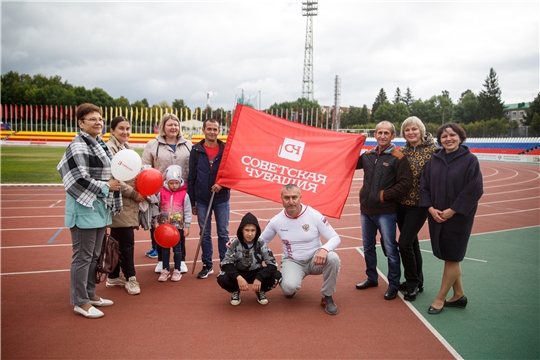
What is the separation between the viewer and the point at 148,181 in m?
4.60

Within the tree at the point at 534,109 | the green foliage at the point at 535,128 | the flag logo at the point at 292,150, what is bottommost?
the flag logo at the point at 292,150

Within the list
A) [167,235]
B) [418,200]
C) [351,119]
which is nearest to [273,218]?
[167,235]

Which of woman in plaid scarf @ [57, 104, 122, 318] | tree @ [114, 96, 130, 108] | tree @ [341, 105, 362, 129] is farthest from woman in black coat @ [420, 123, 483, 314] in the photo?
→ tree @ [341, 105, 362, 129]

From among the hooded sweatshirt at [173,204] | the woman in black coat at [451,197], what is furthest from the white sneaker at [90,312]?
the woman in black coat at [451,197]

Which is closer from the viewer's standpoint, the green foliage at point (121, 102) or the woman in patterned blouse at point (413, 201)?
the woman in patterned blouse at point (413, 201)

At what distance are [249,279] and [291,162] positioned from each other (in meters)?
1.78

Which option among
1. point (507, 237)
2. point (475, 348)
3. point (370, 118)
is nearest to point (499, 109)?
point (370, 118)

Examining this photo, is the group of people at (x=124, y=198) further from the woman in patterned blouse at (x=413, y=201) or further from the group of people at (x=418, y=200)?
the woman in patterned blouse at (x=413, y=201)

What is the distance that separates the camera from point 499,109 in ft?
263

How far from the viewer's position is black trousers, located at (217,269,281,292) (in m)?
4.39

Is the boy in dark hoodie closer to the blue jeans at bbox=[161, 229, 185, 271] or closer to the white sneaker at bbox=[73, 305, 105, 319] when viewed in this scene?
the blue jeans at bbox=[161, 229, 185, 271]

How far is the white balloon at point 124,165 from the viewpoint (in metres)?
4.13

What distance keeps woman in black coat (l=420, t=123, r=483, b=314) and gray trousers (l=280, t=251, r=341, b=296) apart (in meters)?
1.14

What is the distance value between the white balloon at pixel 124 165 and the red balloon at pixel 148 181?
1.17 ft
